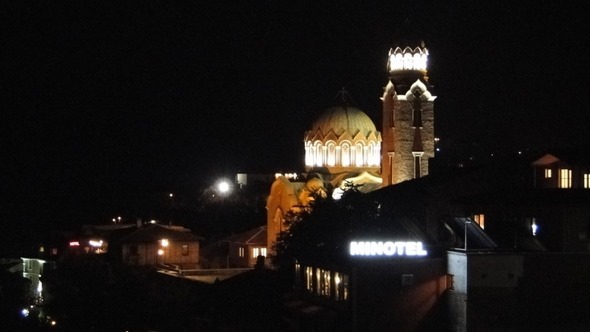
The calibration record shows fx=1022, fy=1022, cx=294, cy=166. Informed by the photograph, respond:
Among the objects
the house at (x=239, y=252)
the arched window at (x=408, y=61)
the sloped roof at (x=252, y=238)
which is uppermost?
the arched window at (x=408, y=61)

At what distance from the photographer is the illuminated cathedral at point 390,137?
254 feet

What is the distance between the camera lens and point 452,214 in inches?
2280

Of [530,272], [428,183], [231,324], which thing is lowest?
[231,324]

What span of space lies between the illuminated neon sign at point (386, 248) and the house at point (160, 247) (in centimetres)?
3458

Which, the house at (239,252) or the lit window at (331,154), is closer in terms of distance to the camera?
the lit window at (331,154)

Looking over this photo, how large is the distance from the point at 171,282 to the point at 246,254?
1448 cm

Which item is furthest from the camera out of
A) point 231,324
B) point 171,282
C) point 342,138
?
point 342,138

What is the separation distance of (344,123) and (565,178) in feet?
80.3

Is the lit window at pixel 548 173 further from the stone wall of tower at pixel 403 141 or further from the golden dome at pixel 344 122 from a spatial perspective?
the golden dome at pixel 344 122

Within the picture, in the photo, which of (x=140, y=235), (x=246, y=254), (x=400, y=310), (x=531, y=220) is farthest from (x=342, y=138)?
(x=400, y=310)

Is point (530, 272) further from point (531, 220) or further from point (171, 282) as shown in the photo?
point (171, 282)

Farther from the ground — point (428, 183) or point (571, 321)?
point (428, 183)

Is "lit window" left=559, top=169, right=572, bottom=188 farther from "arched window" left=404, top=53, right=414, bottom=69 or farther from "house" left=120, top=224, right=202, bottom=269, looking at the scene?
"house" left=120, top=224, right=202, bottom=269

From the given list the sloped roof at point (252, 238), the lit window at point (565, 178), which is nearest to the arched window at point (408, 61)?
the sloped roof at point (252, 238)
